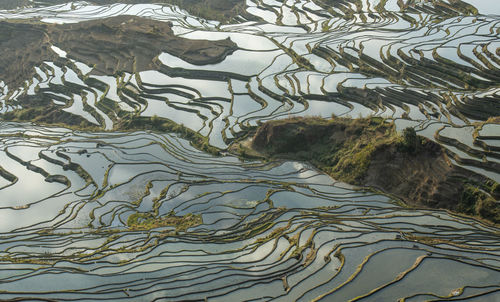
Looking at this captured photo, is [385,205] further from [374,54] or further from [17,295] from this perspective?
[374,54]

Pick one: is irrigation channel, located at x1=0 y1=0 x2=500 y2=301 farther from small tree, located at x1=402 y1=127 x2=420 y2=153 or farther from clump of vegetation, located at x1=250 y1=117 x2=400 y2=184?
small tree, located at x1=402 y1=127 x2=420 y2=153

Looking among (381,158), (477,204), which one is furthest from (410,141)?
(477,204)

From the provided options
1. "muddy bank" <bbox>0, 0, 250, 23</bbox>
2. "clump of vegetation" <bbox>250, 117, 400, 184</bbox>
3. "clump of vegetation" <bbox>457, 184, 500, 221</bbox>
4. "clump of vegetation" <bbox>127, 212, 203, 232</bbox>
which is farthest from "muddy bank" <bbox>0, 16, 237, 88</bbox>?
"clump of vegetation" <bbox>457, 184, 500, 221</bbox>

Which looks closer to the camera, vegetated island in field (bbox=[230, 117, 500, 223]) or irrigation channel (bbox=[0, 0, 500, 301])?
irrigation channel (bbox=[0, 0, 500, 301])

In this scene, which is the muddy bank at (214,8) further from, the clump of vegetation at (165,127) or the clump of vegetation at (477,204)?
the clump of vegetation at (477,204)

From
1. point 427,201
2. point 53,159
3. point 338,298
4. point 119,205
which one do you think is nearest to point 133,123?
point 53,159

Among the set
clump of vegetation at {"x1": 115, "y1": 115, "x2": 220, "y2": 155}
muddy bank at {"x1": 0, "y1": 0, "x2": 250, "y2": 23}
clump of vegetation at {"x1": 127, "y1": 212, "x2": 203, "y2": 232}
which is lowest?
clump of vegetation at {"x1": 127, "y1": 212, "x2": 203, "y2": 232}

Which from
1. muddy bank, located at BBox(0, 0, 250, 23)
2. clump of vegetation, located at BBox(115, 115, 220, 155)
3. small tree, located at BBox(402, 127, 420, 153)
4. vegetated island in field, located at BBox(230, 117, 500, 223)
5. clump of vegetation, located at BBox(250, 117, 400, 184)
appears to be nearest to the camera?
vegetated island in field, located at BBox(230, 117, 500, 223)
